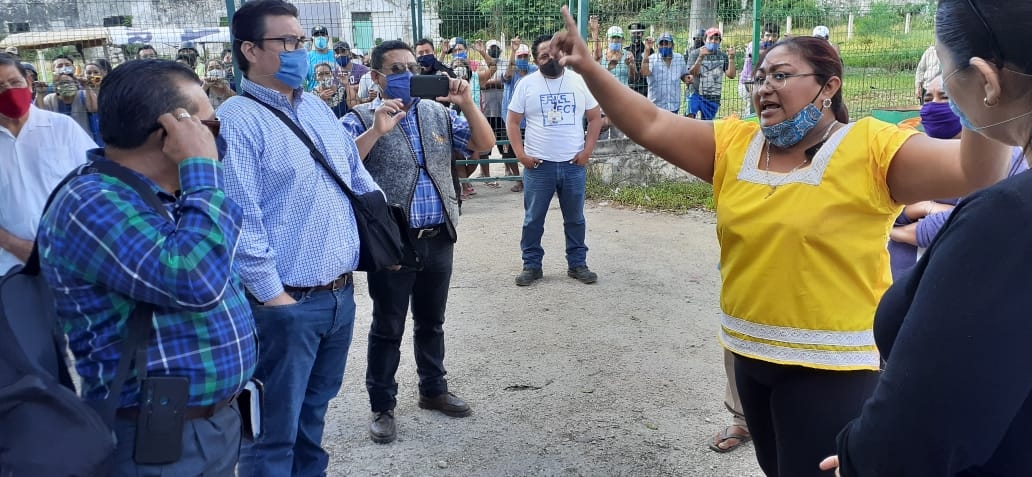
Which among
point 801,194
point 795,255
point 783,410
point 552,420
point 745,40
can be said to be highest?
point 745,40

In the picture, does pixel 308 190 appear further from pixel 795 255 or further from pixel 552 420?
pixel 552 420

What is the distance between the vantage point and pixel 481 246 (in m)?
7.37

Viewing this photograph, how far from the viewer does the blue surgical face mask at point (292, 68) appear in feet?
9.15

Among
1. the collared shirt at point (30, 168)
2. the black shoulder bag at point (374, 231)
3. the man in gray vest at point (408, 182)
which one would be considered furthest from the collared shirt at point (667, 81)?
the collared shirt at point (30, 168)

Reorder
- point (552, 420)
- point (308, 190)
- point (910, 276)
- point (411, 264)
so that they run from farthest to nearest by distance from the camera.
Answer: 1. point (552, 420)
2. point (411, 264)
3. point (308, 190)
4. point (910, 276)

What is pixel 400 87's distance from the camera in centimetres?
365

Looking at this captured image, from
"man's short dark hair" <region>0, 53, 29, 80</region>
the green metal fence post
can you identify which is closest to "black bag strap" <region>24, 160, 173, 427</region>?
"man's short dark hair" <region>0, 53, 29, 80</region>

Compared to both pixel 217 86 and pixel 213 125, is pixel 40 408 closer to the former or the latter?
pixel 213 125

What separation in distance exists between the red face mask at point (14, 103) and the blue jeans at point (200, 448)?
7.52ft

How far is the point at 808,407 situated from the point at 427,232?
2.08 meters

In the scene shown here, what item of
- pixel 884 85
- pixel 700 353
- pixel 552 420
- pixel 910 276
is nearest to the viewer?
pixel 910 276

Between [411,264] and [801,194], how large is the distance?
1.72 metres

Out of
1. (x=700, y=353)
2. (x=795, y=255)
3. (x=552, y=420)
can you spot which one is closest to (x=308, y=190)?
(x=795, y=255)

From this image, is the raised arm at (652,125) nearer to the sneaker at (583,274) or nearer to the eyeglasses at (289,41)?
the eyeglasses at (289,41)
